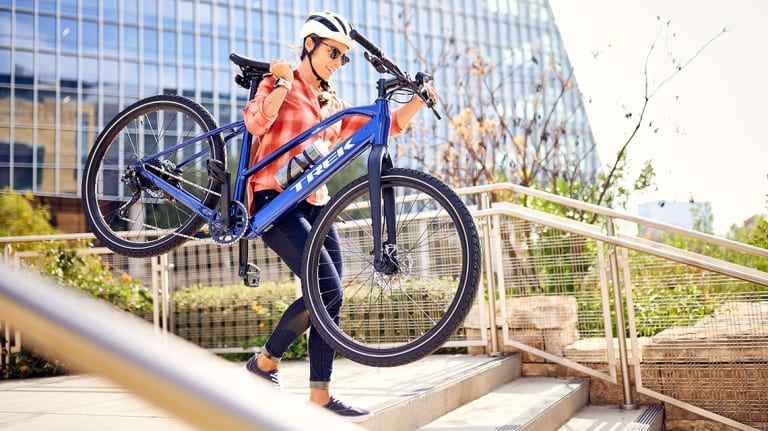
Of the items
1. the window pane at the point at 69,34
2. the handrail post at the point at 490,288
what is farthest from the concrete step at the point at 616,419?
the window pane at the point at 69,34

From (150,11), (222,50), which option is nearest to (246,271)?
(150,11)

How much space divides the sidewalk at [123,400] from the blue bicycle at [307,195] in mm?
602

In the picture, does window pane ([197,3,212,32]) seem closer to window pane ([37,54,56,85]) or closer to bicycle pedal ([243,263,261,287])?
window pane ([37,54,56,85])

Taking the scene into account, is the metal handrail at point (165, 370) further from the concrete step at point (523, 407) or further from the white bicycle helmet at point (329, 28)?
the concrete step at point (523, 407)

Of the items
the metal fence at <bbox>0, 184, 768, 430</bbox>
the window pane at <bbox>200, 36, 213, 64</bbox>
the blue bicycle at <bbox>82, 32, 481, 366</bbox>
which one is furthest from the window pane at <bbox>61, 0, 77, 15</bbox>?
the blue bicycle at <bbox>82, 32, 481, 366</bbox>

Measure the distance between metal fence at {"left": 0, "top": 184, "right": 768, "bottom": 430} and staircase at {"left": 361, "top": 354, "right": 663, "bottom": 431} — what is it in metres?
0.23

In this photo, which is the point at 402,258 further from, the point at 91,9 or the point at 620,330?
the point at 91,9

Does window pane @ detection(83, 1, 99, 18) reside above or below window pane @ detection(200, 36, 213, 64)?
above

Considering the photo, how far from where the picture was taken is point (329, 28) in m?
2.88

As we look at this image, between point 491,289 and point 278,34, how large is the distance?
44394 millimetres

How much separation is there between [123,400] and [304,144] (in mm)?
1318

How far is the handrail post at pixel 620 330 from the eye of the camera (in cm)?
502

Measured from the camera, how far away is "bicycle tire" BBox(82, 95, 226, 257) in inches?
126

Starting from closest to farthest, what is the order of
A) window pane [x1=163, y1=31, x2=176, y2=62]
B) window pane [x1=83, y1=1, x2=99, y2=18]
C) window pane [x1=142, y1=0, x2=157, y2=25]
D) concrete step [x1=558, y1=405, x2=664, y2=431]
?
concrete step [x1=558, y1=405, x2=664, y2=431] < window pane [x1=83, y1=1, x2=99, y2=18] < window pane [x1=142, y1=0, x2=157, y2=25] < window pane [x1=163, y1=31, x2=176, y2=62]
